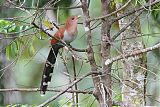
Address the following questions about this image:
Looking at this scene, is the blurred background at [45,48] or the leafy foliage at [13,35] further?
the leafy foliage at [13,35]

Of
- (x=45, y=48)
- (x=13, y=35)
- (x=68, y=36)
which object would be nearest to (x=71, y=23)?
(x=68, y=36)

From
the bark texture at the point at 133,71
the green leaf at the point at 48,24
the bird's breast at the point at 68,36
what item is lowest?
the bark texture at the point at 133,71

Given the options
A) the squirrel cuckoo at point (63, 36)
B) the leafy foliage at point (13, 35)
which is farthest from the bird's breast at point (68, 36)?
the leafy foliage at point (13, 35)

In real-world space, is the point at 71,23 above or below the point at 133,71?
above

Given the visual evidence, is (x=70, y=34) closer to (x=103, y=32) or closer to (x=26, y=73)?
(x=103, y=32)

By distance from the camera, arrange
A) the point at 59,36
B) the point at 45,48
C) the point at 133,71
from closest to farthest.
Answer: the point at 59,36
the point at 133,71
the point at 45,48

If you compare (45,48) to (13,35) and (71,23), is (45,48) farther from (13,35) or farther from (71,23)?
(71,23)

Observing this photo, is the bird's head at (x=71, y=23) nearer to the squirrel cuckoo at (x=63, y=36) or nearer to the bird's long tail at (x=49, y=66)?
the squirrel cuckoo at (x=63, y=36)

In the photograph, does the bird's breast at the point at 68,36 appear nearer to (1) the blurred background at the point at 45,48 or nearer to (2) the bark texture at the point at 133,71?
(1) the blurred background at the point at 45,48

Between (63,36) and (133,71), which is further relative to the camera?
(133,71)

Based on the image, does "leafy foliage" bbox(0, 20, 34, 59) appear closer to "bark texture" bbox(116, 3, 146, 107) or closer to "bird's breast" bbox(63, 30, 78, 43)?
"bird's breast" bbox(63, 30, 78, 43)

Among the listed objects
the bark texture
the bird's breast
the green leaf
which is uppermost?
the green leaf

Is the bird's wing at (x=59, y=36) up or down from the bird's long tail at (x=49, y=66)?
up

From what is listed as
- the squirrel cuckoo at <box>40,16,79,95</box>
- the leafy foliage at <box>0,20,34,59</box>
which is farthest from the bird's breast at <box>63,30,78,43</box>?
the leafy foliage at <box>0,20,34,59</box>
